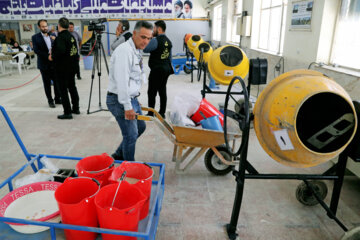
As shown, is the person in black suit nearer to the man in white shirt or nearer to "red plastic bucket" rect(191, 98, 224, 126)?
the man in white shirt

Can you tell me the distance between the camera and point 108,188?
1620mm

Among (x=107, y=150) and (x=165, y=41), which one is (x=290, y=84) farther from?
(x=165, y=41)

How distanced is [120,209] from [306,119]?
49.8 inches

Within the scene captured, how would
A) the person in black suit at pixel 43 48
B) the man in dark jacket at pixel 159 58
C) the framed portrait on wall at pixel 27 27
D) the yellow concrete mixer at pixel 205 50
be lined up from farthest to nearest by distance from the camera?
the framed portrait on wall at pixel 27 27 → the yellow concrete mixer at pixel 205 50 → the person in black suit at pixel 43 48 → the man in dark jacket at pixel 159 58

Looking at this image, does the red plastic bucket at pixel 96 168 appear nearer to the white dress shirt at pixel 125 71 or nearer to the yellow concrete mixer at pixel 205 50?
the white dress shirt at pixel 125 71

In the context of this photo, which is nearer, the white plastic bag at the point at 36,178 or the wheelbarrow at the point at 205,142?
the white plastic bag at the point at 36,178

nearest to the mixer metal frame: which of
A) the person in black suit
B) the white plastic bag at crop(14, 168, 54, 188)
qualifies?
the white plastic bag at crop(14, 168, 54, 188)

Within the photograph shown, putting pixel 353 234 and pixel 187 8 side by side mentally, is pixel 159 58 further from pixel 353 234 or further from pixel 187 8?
pixel 187 8

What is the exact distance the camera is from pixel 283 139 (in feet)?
5.20

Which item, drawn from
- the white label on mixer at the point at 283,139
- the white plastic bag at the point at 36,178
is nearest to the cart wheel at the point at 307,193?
the white label on mixer at the point at 283,139

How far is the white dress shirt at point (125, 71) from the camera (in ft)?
7.53

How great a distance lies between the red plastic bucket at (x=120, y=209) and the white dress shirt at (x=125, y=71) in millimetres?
919

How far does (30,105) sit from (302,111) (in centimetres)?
547

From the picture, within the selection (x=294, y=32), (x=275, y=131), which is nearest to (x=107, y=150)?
(x=275, y=131)
